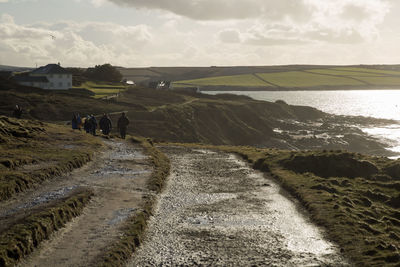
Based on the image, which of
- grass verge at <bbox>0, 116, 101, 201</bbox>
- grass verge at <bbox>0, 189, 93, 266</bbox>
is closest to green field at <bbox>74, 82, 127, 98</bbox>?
grass verge at <bbox>0, 116, 101, 201</bbox>

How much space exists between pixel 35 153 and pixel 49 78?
86.1m

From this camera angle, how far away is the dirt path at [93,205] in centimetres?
1695

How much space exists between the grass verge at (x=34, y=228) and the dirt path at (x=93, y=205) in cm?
31

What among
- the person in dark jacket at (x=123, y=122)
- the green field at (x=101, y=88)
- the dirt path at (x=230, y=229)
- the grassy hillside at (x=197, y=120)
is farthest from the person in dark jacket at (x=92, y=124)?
the green field at (x=101, y=88)

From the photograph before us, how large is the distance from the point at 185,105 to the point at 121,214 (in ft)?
304

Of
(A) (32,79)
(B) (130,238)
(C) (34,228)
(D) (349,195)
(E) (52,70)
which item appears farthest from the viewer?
(E) (52,70)

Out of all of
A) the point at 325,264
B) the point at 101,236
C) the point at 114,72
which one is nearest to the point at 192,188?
the point at 101,236

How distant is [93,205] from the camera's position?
23.4m

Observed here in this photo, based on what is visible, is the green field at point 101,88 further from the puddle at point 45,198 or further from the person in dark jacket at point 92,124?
the puddle at point 45,198

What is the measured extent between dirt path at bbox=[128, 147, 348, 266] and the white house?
88.8 metres

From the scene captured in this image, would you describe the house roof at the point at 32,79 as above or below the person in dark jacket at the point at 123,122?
above

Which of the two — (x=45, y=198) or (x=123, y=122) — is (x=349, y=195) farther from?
(x=123, y=122)

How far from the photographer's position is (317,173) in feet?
125

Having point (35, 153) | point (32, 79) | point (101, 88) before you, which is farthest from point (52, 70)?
point (35, 153)
